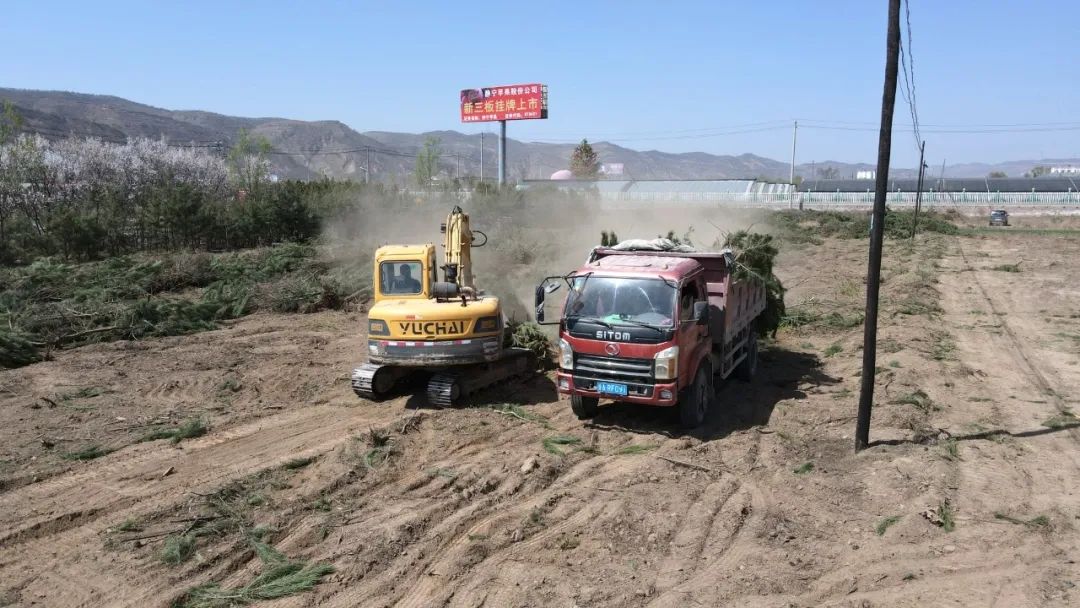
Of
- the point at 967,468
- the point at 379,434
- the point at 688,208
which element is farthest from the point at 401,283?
the point at 688,208

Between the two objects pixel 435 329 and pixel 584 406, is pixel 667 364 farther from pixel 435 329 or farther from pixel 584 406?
pixel 435 329

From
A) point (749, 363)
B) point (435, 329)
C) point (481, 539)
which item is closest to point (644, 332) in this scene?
point (435, 329)

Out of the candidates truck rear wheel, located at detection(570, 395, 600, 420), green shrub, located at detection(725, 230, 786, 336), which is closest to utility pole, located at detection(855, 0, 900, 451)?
truck rear wheel, located at detection(570, 395, 600, 420)

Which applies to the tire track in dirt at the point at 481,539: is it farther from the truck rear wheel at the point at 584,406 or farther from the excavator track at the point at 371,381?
the excavator track at the point at 371,381

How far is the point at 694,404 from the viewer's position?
1117 centimetres

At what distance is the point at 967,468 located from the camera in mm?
9555

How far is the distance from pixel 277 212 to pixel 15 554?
32.2 metres

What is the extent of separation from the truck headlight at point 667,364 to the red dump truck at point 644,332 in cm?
1

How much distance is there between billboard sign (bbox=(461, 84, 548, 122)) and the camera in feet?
193

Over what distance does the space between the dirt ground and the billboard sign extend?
46.3m

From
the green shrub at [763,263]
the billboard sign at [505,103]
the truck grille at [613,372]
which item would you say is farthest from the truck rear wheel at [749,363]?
the billboard sign at [505,103]

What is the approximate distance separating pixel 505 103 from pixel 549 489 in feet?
180

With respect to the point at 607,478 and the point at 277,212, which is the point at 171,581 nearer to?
the point at 607,478

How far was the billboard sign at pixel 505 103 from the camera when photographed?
58.9m
